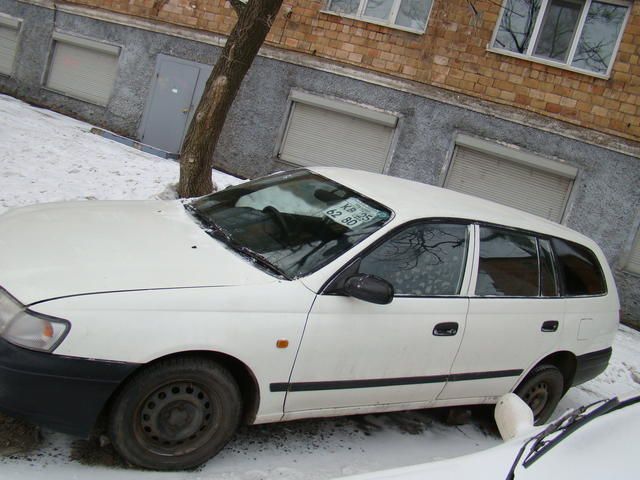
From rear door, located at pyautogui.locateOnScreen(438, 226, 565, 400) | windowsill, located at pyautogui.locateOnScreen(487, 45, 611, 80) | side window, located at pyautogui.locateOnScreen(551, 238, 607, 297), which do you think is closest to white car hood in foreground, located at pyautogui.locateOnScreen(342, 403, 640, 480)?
rear door, located at pyautogui.locateOnScreen(438, 226, 565, 400)

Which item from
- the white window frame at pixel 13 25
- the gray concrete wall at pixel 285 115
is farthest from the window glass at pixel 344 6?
the white window frame at pixel 13 25

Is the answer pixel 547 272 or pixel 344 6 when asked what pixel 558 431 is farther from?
pixel 344 6

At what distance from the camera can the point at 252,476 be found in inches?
120

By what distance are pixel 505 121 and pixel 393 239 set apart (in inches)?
268

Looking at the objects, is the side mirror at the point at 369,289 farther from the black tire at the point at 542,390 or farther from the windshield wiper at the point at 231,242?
the black tire at the point at 542,390

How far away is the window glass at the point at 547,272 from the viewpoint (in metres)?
4.12

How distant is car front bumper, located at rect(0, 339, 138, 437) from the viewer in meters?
2.47

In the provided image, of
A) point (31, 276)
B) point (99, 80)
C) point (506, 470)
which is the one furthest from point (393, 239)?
point (99, 80)

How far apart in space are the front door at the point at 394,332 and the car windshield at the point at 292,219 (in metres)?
0.20

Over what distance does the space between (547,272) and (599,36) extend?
6.71 meters

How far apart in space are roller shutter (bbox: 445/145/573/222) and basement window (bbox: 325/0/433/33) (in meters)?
2.29

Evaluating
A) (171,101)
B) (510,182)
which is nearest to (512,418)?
(510,182)

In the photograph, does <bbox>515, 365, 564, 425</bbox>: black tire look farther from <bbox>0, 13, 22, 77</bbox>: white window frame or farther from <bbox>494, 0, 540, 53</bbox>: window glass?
<bbox>0, 13, 22, 77</bbox>: white window frame

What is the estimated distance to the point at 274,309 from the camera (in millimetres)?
2918
